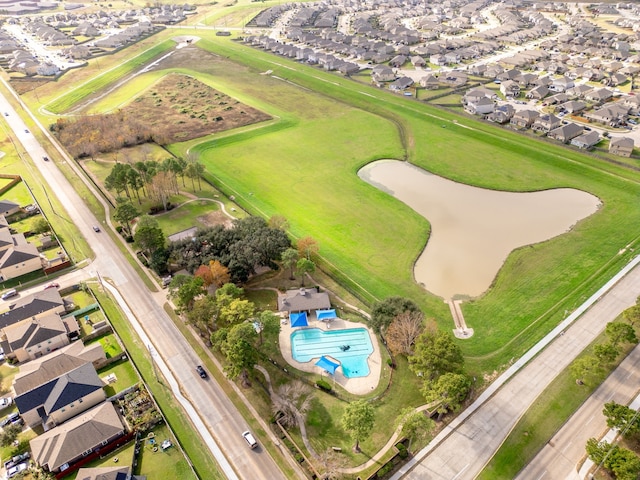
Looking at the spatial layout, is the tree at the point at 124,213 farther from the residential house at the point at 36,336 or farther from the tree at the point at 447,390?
the tree at the point at 447,390

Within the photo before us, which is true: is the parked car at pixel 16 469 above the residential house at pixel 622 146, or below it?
below

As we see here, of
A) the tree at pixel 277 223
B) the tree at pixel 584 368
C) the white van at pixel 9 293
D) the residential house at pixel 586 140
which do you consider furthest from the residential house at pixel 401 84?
the white van at pixel 9 293

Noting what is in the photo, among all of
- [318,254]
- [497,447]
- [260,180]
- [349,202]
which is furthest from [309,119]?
[497,447]

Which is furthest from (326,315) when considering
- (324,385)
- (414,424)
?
(414,424)

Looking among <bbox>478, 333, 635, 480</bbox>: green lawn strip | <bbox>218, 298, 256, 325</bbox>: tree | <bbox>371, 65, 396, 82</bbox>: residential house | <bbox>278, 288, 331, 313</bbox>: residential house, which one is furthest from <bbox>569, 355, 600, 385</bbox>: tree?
<bbox>371, 65, 396, 82</bbox>: residential house

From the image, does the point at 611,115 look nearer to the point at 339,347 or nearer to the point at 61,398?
the point at 339,347
